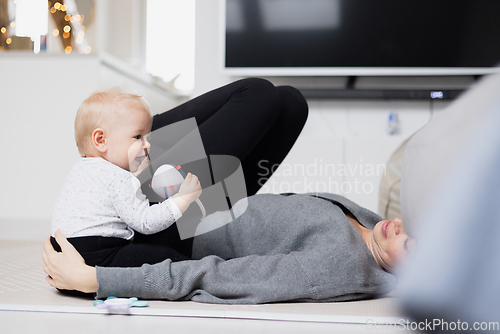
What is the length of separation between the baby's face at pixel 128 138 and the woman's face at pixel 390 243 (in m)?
0.48

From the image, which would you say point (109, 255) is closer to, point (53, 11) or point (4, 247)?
point (4, 247)

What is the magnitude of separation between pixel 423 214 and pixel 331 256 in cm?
28

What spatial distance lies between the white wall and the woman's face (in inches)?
52.8

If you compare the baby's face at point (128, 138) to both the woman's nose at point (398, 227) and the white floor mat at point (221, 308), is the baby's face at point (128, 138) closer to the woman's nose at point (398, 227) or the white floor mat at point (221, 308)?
the white floor mat at point (221, 308)

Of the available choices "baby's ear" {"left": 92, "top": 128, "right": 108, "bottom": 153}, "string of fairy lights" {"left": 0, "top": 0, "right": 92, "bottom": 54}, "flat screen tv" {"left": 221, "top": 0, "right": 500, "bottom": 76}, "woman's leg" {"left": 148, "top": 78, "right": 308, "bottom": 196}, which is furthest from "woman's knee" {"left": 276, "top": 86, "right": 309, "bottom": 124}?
"string of fairy lights" {"left": 0, "top": 0, "right": 92, "bottom": 54}

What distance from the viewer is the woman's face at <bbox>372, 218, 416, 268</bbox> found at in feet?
2.46

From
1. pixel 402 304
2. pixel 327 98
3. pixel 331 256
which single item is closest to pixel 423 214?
pixel 402 304

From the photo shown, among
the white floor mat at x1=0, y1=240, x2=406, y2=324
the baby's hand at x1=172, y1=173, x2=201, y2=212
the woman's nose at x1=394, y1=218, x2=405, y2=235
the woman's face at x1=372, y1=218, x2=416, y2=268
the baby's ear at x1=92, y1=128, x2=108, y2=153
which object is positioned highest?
the baby's ear at x1=92, y1=128, x2=108, y2=153

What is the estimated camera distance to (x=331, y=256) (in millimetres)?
758

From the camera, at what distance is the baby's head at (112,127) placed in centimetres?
84

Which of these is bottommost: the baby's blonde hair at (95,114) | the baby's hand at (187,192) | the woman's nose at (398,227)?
the woman's nose at (398,227)

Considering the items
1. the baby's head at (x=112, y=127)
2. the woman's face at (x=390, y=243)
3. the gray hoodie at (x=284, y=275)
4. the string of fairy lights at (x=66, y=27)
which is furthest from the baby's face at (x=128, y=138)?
the string of fairy lights at (x=66, y=27)

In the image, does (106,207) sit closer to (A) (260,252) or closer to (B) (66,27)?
(A) (260,252)

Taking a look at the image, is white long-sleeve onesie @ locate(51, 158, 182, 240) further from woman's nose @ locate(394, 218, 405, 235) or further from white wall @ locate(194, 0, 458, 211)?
white wall @ locate(194, 0, 458, 211)
